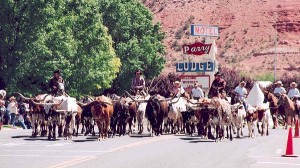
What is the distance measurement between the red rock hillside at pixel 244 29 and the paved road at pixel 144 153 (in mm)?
81680

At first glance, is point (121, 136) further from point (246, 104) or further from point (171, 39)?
point (171, 39)

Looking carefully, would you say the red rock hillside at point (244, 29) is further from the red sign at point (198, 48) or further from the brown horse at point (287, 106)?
the brown horse at point (287, 106)

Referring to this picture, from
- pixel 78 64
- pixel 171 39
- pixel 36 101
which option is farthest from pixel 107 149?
A: pixel 171 39

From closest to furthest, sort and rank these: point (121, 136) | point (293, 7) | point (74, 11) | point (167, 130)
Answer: point (121, 136) → point (167, 130) → point (74, 11) → point (293, 7)

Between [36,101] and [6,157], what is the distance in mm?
9425

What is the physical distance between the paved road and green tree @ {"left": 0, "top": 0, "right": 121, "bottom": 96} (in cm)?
1740

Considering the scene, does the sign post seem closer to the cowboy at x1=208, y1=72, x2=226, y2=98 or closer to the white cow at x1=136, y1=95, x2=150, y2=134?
the white cow at x1=136, y1=95, x2=150, y2=134

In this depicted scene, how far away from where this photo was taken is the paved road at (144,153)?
19.1 m

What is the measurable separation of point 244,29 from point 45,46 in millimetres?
84735

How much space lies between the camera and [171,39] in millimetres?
133625

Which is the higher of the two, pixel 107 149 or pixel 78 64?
pixel 78 64

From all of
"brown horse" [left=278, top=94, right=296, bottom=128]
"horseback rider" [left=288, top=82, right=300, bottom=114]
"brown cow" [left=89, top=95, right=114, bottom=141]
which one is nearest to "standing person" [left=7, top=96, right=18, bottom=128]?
"brown cow" [left=89, top=95, right=114, bottom=141]

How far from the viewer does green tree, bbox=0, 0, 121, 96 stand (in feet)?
152

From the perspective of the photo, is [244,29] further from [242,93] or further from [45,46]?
[242,93]
